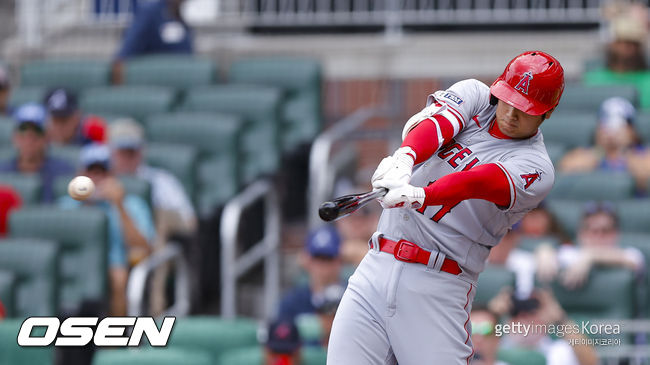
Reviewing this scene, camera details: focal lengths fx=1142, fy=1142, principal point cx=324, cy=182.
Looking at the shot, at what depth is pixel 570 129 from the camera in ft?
23.8

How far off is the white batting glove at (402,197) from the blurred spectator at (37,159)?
382 cm

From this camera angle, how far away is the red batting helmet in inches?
141

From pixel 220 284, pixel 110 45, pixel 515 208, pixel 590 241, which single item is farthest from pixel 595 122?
pixel 110 45

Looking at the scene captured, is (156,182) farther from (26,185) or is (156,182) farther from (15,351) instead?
(15,351)

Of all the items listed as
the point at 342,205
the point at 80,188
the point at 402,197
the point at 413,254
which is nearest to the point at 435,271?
the point at 413,254

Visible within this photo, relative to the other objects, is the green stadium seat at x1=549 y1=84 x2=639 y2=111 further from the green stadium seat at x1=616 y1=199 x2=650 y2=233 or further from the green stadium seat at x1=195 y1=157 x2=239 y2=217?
the green stadium seat at x1=195 y1=157 x2=239 y2=217

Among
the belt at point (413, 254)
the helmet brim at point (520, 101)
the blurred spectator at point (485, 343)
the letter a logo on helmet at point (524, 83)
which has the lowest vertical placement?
the blurred spectator at point (485, 343)

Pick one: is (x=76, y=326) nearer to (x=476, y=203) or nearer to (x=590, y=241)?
(x=476, y=203)

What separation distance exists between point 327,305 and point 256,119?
7.25 feet

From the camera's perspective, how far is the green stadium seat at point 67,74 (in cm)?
845

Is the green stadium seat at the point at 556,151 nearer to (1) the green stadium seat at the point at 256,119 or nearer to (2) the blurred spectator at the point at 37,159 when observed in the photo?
(1) the green stadium seat at the point at 256,119

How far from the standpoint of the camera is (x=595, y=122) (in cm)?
720

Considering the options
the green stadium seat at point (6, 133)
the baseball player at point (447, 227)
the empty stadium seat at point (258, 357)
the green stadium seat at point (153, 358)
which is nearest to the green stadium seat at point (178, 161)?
the green stadium seat at point (6, 133)

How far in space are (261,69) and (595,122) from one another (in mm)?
2394
